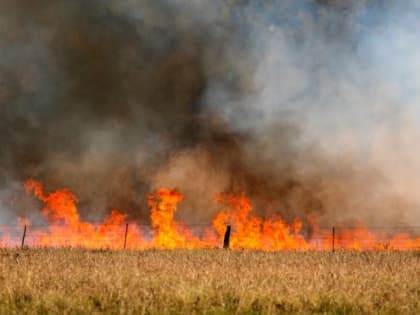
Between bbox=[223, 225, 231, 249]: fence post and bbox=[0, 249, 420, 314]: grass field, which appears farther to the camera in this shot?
bbox=[223, 225, 231, 249]: fence post

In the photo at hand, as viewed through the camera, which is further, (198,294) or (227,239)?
(227,239)

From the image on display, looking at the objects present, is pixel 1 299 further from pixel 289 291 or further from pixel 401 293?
pixel 401 293

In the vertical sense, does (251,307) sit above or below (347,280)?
below

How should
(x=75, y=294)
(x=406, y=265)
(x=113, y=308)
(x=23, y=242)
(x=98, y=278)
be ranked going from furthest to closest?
(x=23, y=242) → (x=406, y=265) → (x=98, y=278) → (x=75, y=294) → (x=113, y=308)

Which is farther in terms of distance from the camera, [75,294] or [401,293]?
[401,293]

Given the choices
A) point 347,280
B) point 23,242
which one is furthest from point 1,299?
point 23,242

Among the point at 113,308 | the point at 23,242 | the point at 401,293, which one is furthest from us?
the point at 23,242

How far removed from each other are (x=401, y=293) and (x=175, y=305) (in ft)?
15.3

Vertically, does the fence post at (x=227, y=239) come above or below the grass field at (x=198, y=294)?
above

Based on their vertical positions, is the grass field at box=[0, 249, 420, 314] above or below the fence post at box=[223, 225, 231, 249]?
below

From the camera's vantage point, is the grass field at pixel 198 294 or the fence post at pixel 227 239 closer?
the grass field at pixel 198 294

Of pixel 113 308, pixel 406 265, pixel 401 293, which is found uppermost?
pixel 406 265

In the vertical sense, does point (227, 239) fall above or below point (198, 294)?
above

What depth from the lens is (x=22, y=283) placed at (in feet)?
32.4
